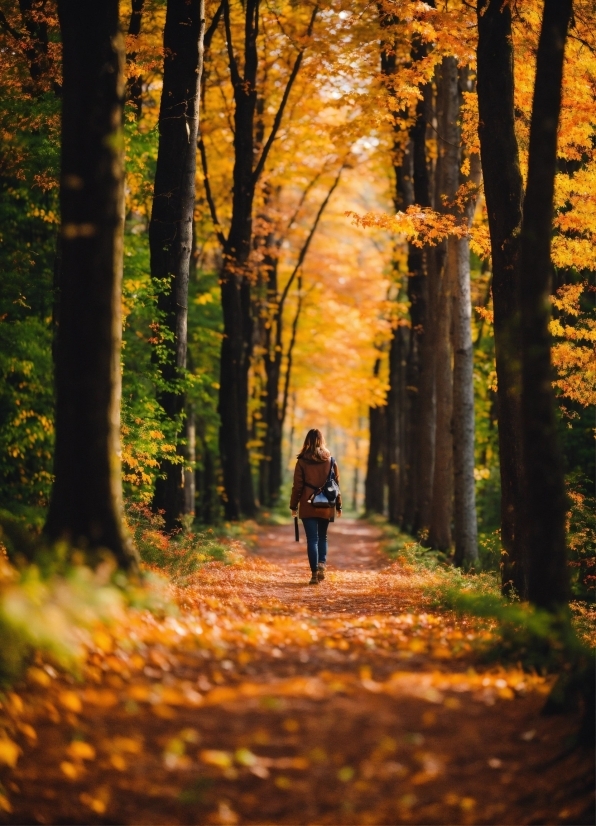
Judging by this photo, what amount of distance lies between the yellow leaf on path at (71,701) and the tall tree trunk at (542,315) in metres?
3.78

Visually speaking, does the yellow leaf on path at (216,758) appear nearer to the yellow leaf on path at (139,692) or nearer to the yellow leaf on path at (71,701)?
the yellow leaf on path at (139,692)

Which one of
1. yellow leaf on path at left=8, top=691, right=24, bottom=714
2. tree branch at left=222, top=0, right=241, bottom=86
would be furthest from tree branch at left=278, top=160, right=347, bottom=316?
yellow leaf on path at left=8, top=691, right=24, bottom=714

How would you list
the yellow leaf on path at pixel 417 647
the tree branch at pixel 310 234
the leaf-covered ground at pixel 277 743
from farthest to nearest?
the tree branch at pixel 310 234 → the yellow leaf on path at pixel 417 647 → the leaf-covered ground at pixel 277 743

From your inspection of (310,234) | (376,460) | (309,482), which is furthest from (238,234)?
(376,460)

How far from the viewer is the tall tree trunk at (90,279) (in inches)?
284

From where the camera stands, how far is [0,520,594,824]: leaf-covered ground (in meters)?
5.18

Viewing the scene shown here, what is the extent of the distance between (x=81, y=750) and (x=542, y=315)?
4.66 m

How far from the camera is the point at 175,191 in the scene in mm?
13953

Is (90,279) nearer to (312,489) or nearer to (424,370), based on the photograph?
(312,489)

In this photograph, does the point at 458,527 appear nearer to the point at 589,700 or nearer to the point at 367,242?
the point at 589,700

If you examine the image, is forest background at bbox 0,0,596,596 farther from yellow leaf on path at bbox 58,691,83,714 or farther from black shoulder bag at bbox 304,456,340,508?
yellow leaf on path at bbox 58,691,83,714

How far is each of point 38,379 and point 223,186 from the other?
14912 millimetres

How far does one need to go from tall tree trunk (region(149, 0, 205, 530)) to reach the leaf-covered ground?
7.51 m

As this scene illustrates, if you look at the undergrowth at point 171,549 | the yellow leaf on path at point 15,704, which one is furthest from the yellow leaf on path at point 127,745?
the undergrowth at point 171,549
